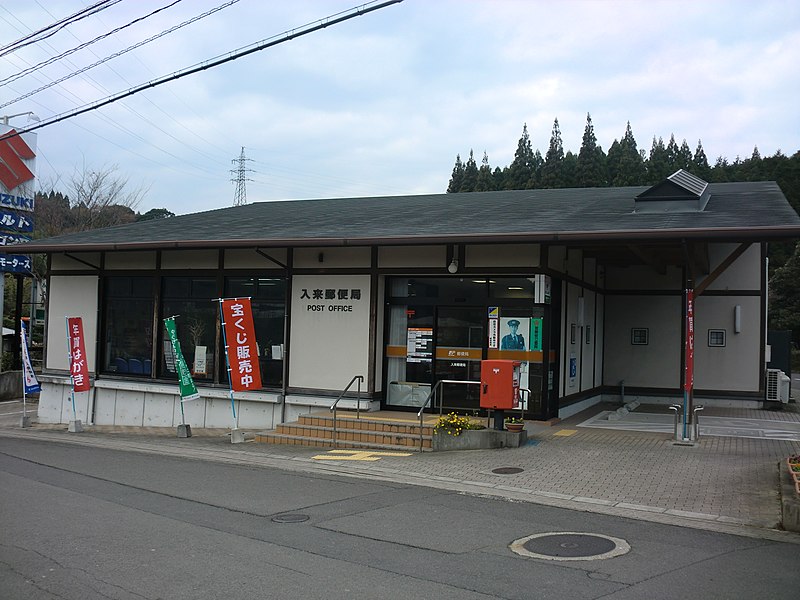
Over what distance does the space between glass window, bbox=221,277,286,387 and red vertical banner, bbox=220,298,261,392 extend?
1.43m

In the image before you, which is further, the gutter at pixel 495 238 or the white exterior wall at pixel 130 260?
the white exterior wall at pixel 130 260

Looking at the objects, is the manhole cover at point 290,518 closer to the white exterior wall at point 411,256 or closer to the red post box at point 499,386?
the red post box at point 499,386

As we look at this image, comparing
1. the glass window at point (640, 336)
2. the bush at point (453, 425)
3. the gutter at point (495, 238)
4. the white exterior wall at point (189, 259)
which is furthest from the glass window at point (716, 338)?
the white exterior wall at point (189, 259)

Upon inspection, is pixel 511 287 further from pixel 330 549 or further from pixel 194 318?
pixel 330 549

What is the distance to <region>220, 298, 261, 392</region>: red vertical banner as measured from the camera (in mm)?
14688

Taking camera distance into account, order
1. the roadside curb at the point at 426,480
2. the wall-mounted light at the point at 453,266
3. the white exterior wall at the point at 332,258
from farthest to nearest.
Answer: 1. the white exterior wall at the point at 332,258
2. the wall-mounted light at the point at 453,266
3. the roadside curb at the point at 426,480

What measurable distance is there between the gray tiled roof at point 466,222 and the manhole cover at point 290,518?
21.6ft

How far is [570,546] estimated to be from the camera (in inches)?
272

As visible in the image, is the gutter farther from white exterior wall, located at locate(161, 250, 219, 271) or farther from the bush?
the bush

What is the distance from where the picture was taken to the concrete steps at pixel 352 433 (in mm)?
13047

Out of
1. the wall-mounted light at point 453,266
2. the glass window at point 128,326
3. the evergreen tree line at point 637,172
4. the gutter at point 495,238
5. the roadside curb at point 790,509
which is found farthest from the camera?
the evergreen tree line at point 637,172

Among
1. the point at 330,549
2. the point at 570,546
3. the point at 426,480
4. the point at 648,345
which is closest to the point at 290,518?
the point at 330,549

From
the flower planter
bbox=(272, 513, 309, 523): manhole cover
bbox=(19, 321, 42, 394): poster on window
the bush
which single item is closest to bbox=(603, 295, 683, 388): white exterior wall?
the flower planter

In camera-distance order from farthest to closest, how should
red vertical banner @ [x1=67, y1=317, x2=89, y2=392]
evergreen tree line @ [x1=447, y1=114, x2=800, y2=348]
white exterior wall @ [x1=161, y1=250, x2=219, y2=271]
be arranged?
1. evergreen tree line @ [x1=447, y1=114, x2=800, y2=348]
2. red vertical banner @ [x1=67, y1=317, x2=89, y2=392]
3. white exterior wall @ [x1=161, y1=250, x2=219, y2=271]
